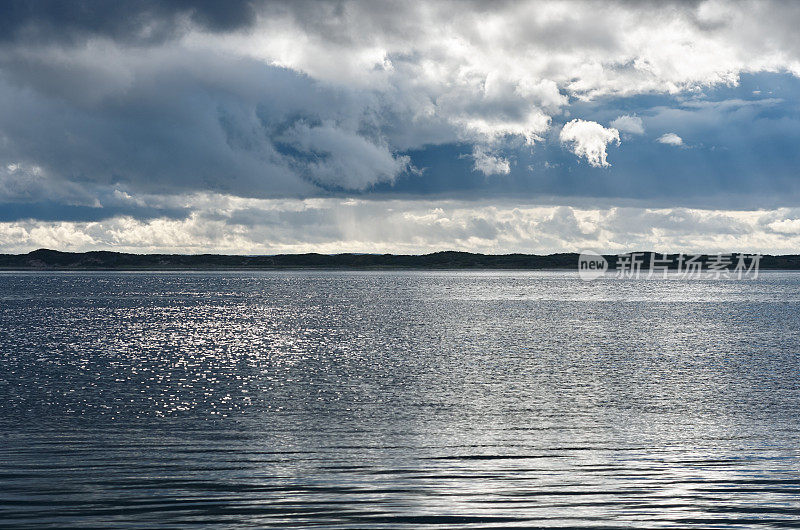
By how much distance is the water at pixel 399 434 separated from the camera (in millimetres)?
19156

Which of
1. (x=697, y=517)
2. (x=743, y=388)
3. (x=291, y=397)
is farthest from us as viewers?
(x=743, y=388)

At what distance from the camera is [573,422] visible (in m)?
30.9

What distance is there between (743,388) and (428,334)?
1553 inches

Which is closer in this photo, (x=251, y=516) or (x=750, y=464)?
(x=251, y=516)

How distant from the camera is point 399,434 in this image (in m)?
28.7

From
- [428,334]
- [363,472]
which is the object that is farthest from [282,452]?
[428,334]

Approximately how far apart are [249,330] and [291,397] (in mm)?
45585

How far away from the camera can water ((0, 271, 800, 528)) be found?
19156 mm

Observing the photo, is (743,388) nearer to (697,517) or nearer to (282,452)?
(697,517)

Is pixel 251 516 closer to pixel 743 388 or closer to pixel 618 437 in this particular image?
pixel 618 437

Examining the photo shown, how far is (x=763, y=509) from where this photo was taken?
18.9m

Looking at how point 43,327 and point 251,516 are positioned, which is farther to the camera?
point 43,327

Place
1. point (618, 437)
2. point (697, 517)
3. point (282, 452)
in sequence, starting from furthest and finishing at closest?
point (618, 437) < point (282, 452) < point (697, 517)

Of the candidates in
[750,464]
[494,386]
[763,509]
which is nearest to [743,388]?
[494,386]
